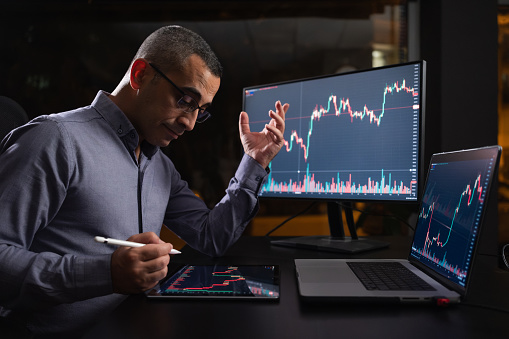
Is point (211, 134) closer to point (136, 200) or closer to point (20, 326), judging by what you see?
point (136, 200)

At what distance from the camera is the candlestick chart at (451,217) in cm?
67

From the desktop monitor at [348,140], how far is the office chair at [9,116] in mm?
708

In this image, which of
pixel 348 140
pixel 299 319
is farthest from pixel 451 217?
pixel 348 140

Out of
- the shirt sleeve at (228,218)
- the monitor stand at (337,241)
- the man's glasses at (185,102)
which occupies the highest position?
the man's glasses at (185,102)

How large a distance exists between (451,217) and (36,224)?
0.78 metres

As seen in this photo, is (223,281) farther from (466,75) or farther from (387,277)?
(466,75)

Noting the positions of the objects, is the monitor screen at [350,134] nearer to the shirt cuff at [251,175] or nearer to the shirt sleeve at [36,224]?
the shirt cuff at [251,175]

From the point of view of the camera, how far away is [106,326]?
0.60 m

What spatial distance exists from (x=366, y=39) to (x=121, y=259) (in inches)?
94.0

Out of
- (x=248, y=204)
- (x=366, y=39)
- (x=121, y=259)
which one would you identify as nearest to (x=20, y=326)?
(x=121, y=259)

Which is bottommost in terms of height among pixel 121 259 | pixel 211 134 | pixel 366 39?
pixel 121 259

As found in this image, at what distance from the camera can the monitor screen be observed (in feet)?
3.73

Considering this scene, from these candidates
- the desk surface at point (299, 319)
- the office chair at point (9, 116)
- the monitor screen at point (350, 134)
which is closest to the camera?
the desk surface at point (299, 319)

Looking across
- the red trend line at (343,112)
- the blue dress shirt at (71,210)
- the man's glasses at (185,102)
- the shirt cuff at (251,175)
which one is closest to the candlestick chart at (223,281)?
the blue dress shirt at (71,210)
